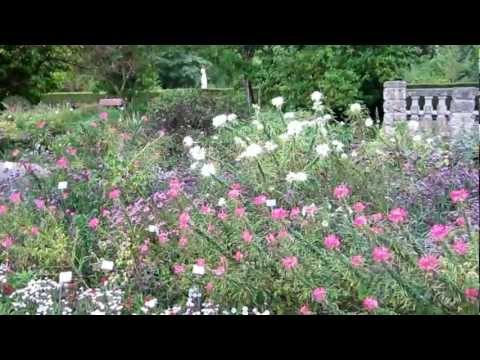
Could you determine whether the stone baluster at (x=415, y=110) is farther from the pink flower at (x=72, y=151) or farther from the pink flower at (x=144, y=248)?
the pink flower at (x=72, y=151)

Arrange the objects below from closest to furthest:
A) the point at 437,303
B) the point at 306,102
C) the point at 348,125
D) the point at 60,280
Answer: the point at 437,303
the point at 60,280
the point at 348,125
the point at 306,102

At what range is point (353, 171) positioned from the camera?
3314 mm

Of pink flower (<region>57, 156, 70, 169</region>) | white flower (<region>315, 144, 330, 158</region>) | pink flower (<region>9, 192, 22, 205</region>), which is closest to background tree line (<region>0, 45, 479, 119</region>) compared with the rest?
white flower (<region>315, 144, 330, 158</region>)

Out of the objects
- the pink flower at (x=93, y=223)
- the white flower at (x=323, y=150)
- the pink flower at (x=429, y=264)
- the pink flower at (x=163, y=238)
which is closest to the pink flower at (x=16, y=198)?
the pink flower at (x=93, y=223)

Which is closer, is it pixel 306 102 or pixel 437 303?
pixel 437 303

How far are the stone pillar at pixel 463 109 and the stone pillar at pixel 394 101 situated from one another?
401mm

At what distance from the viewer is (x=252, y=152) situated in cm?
332

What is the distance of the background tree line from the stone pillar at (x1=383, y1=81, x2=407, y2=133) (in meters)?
0.18

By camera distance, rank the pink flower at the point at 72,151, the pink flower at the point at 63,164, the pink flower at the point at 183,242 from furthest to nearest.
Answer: the pink flower at the point at 72,151
the pink flower at the point at 63,164
the pink flower at the point at 183,242

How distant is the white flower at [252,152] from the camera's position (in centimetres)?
332
